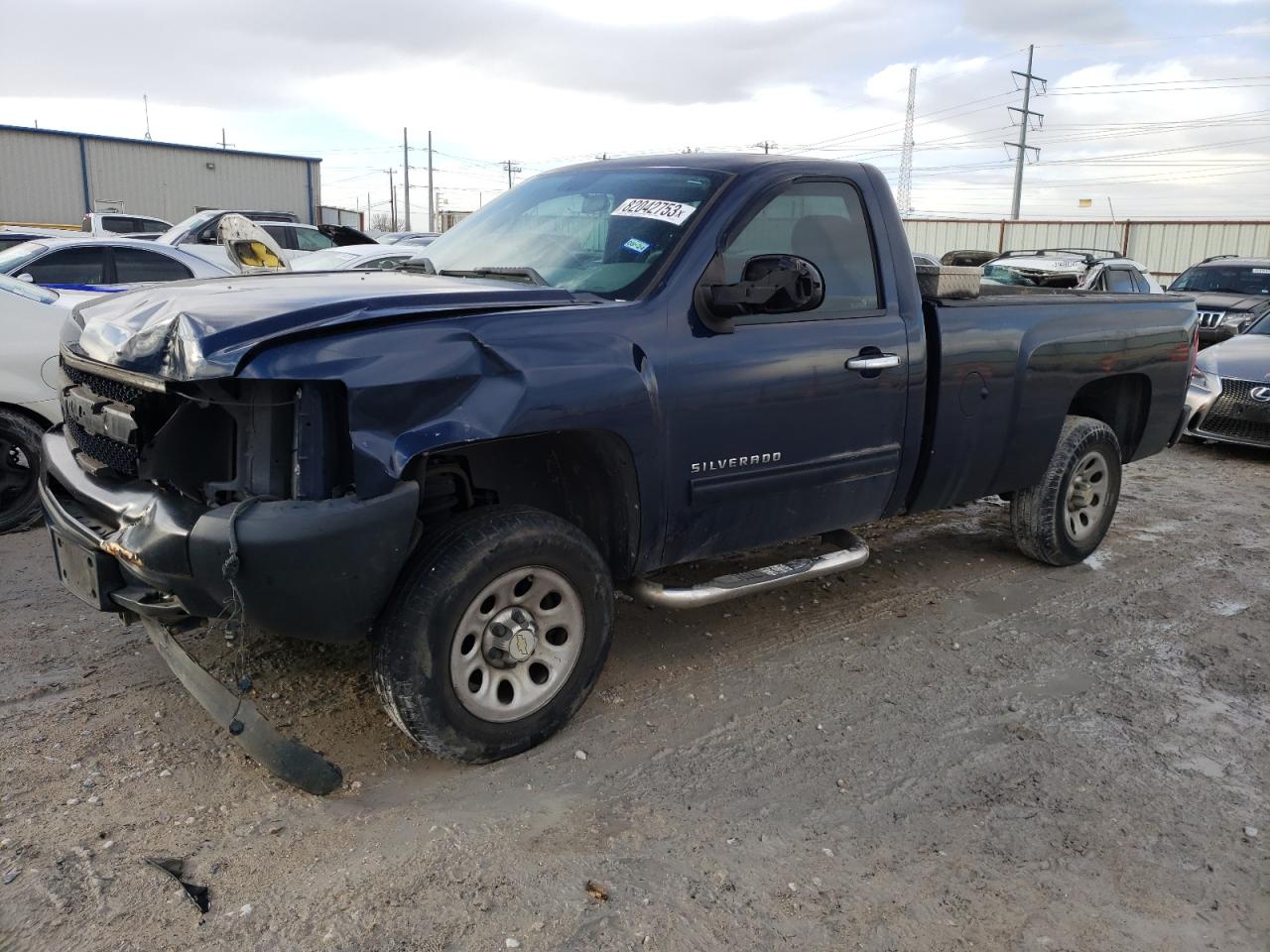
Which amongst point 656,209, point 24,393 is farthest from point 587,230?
point 24,393

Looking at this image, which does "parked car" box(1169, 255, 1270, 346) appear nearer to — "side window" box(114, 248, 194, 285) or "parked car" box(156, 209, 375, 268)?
"side window" box(114, 248, 194, 285)

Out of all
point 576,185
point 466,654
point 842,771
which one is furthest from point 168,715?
point 576,185

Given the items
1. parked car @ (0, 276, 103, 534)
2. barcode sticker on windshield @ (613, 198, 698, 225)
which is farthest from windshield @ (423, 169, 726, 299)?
parked car @ (0, 276, 103, 534)

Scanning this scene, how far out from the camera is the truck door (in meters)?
3.68

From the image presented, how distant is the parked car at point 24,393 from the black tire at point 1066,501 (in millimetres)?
5202

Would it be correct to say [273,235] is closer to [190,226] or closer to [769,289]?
[190,226]

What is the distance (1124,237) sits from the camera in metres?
28.8

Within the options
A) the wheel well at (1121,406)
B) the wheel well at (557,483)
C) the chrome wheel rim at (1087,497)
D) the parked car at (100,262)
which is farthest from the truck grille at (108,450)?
the parked car at (100,262)

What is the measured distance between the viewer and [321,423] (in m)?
2.86

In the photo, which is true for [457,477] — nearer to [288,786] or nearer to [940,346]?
[288,786]

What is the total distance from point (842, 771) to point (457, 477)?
1.62 meters

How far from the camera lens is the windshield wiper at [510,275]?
3.82m

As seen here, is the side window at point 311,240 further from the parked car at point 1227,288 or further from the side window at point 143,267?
the parked car at point 1227,288

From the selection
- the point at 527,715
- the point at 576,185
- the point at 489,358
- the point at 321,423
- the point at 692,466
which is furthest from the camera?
the point at 576,185
